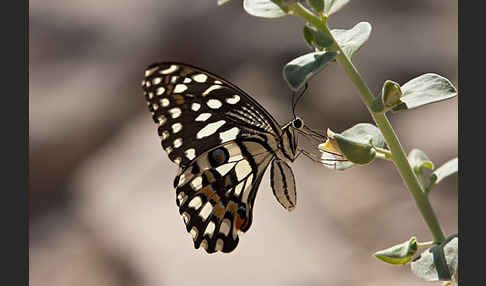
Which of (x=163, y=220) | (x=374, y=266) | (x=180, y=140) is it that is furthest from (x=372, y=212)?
(x=180, y=140)

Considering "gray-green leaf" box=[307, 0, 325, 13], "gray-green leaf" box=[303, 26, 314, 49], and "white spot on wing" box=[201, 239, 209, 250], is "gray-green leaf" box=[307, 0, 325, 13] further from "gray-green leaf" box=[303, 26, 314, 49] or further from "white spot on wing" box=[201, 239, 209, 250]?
"white spot on wing" box=[201, 239, 209, 250]

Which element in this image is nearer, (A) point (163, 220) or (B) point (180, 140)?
(B) point (180, 140)

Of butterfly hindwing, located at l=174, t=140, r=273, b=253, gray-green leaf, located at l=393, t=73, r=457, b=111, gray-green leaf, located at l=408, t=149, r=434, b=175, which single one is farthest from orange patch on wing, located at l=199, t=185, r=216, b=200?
gray-green leaf, located at l=393, t=73, r=457, b=111

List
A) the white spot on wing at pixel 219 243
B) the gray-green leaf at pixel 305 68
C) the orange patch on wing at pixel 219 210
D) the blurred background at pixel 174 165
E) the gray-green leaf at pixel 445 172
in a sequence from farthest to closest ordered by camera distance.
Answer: the blurred background at pixel 174 165 → the orange patch on wing at pixel 219 210 → the white spot on wing at pixel 219 243 → the gray-green leaf at pixel 445 172 → the gray-green leaf at pixel 305 68

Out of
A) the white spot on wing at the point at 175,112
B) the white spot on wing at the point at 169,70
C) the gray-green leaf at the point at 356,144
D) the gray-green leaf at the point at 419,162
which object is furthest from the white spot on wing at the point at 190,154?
the gray-green leaf at the point at 419,162

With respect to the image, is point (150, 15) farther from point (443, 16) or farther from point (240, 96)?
point (240, 96)

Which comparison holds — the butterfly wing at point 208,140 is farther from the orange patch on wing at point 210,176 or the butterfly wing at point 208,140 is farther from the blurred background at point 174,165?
the blurred background at point 174,165

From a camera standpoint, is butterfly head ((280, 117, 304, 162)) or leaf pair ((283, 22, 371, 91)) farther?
butterfly head ((280, 117, 304, 162))

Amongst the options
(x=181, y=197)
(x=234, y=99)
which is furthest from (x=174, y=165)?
(x=234, y=99)
